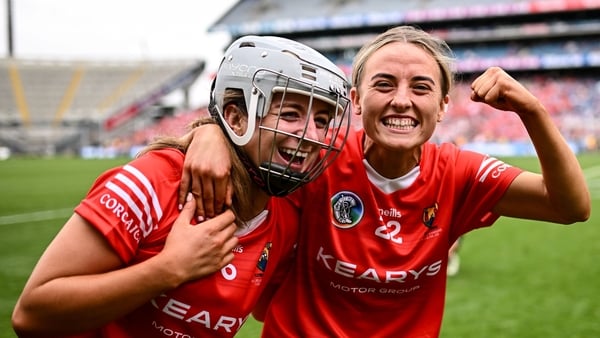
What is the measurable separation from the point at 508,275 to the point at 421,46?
5083 mm

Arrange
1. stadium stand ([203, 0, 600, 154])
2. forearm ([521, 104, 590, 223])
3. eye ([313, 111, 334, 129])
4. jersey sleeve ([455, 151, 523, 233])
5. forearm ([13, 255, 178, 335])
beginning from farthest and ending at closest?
stadium stand ([203, 0, 600, 154]), jersey sleeve ([455, 151, 523, 233]), forearm ([521, 104, 590, 223]), eye ([313, 111, 334, 129]), forearm ([13, 255, 178, 335])

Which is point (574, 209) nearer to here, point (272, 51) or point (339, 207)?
point (339, 207)

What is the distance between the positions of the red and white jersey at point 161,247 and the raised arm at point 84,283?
0.18 ft

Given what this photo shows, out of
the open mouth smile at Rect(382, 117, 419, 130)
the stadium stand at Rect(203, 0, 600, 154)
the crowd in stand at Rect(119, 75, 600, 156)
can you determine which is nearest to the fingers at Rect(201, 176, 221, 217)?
the open mouth smile at Rect(382, 117, 419, 130)

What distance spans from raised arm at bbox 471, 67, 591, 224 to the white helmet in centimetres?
55

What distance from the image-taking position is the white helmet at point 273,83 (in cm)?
204

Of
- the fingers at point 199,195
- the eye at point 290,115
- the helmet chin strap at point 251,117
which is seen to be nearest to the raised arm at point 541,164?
the eye at point 290,115

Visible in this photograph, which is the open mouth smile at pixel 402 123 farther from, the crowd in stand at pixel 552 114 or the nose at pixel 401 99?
the crowd in stand at pixel 552 114

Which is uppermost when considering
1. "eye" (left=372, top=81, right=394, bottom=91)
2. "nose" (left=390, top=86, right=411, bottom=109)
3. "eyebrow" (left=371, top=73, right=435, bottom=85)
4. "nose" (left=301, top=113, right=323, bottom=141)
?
"eyebrow" (left=371, top=73, right=435, bottom=85)

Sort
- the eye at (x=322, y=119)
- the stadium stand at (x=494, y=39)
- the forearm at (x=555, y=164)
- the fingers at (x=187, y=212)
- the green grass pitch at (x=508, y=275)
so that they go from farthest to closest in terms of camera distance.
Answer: the stadium stand at (x=494, y=39)
the green grass pitch at (x=508, y=275)
the forearm at (x=555, y=164)
the eye at (x=322, y=119)
the fingers at (x=187, y=212)

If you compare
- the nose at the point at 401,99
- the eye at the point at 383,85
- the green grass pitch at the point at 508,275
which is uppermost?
the eye at the point at 383,85

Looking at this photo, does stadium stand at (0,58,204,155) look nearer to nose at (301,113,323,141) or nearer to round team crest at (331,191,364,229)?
round team crest at (331,191,364,229)

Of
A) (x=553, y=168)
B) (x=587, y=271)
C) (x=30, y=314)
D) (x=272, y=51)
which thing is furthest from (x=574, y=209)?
(x=587, y=271)

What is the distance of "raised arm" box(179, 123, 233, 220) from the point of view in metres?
2.01
